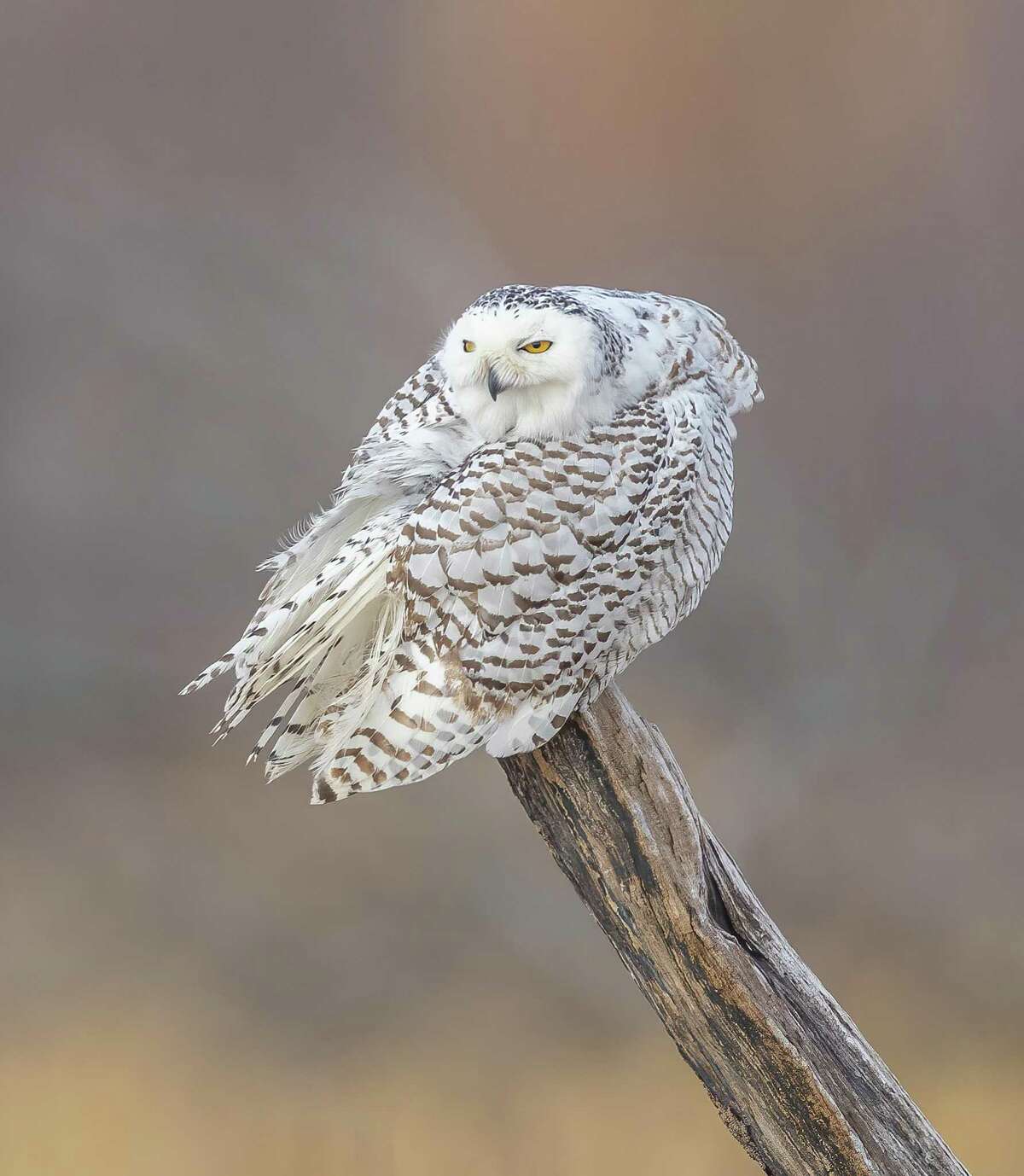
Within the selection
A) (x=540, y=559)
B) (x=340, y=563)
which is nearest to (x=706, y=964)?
(x=540, y=559)

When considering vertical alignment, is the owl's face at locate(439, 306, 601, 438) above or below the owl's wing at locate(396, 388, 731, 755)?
above

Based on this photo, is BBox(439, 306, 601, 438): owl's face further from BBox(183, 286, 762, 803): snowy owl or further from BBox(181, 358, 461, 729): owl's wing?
BBox(181, 358, 461, 729): owl's wing

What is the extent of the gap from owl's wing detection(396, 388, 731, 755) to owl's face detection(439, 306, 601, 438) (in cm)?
4

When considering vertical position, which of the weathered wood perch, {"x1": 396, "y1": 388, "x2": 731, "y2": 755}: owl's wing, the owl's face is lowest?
the weathered wood perch

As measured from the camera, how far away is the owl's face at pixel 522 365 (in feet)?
4.35

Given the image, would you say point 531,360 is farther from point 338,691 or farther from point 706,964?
point 706,964

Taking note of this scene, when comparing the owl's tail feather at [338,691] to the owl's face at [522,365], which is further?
the owl's tail feather at [338,691]

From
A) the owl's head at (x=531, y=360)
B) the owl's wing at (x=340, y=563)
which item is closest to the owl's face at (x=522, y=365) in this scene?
the owl's head at (x=531, y=360)

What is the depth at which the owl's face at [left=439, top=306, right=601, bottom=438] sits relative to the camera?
1.33 m

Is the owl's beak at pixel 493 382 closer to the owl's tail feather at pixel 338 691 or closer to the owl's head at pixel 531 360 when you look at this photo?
the owl's head at pixel 531 360

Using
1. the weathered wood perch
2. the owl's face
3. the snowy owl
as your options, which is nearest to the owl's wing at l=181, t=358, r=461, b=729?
the snowy owl

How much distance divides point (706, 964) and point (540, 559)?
53 cm

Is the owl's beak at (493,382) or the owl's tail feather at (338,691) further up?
the owl's beak at (493,382)

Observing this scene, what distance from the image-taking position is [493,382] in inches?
53.7
